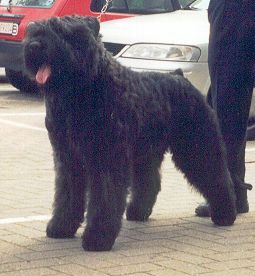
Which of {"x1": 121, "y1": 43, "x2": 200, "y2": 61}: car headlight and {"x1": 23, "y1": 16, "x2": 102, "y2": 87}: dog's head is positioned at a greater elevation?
{"x1": 23, "y1": 16, "x2": 102, "y2": 87}: dog's head

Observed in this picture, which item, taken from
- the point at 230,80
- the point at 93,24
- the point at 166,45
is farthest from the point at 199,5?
the point at 93,24

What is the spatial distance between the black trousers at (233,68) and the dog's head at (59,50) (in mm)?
1453

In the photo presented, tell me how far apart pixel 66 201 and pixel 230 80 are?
1.56 meters

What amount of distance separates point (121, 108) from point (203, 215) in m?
1.47

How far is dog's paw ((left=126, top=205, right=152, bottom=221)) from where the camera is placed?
6.89 m

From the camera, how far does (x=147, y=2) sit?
1541cm

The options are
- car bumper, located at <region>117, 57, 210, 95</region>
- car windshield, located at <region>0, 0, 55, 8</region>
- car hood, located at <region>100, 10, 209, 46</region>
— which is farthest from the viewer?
car windshield, located at <region>0, 0, 55, 8</region>

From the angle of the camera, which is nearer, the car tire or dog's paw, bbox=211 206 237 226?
dog's paw, bbox=211 206 237 226

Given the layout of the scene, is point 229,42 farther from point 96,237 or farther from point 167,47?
point 167,47

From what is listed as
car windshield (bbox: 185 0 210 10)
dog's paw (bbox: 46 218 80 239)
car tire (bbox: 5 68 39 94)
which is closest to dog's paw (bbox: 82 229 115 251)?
dog's paw (bbox: 46 218 80 239)

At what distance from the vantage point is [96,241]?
5.89 meters

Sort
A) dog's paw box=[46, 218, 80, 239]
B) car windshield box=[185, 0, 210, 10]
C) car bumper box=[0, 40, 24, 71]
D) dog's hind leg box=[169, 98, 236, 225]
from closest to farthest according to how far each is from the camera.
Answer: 1. dog's paw box=[46, 218, 80, 239]
2. dog's hind leg box=[169, 98, 236, 225]
3. car windshield box=[185, 0, 210, 10]
4. car bumper box=[0, 40, 24, 71]

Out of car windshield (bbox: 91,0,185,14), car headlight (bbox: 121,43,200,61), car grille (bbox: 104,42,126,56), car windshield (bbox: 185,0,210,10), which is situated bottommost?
car windshield (bbox: 91,0,185,14)

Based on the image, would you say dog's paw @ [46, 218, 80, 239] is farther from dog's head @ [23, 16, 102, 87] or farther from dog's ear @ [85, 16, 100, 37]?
dog's ear @ [85, 16, 100, 37]
